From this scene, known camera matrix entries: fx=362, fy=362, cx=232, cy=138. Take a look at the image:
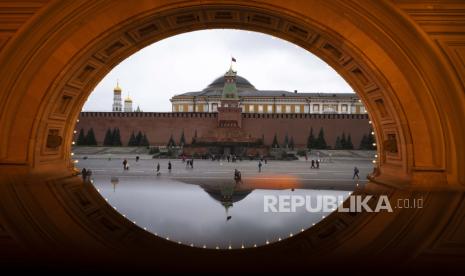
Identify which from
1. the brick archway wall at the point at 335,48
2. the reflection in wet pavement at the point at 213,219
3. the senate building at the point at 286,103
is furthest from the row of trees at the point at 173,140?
the reflection in wet pavement at the point at 213,219


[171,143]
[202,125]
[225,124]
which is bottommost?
[171,143]

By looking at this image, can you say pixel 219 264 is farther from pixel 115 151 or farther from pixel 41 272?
pixel 115 151

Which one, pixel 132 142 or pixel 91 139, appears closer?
pixel 91 139

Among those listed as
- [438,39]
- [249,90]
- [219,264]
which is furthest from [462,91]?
[249,90]

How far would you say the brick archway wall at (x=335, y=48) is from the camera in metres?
7.94

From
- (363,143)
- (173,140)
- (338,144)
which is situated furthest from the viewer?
(173,140)

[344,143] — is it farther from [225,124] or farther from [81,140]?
[81,140]

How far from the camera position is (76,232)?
11.9 feet

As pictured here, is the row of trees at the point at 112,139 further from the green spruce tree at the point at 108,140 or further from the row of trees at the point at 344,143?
the row of trees at the point at 344,143

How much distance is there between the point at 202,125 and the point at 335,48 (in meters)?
36.4

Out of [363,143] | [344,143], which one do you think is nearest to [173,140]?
[344,143]

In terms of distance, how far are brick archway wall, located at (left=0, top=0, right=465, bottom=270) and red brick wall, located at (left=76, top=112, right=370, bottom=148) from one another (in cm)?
3578

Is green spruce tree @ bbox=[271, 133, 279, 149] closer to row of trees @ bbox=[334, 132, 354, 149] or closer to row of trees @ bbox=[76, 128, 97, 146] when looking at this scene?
row of trees @ bbox=[334, 132, 354, 149]

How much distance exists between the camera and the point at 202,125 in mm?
45406
